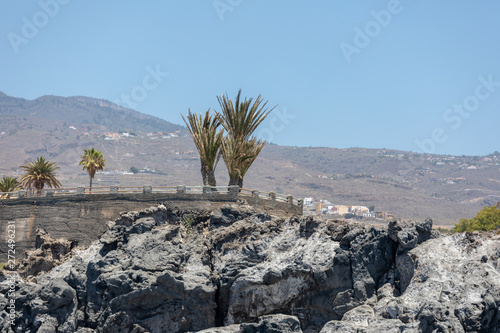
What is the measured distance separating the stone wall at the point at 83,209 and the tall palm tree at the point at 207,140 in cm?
392

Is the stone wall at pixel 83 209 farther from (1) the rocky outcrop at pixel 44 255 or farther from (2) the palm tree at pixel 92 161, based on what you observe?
(2) the palm tree at pixel 92 161

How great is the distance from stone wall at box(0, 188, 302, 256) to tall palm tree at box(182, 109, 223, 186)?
3.92 meters

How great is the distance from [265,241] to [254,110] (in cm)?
1318

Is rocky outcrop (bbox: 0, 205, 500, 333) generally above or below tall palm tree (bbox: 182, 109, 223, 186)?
below

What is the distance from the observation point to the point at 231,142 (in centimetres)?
5531

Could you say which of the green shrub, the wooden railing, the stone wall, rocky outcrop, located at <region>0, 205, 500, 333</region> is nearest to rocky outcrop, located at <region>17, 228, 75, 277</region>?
the stone wall

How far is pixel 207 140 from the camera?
181 ft

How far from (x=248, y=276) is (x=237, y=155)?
13032 millimetres

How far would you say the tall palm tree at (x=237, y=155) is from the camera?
5478 cm

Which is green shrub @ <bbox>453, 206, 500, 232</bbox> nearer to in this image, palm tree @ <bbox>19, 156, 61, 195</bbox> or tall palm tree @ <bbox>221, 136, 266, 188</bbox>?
tall palm tree @ <bbox>221, 136, 266, 188</bbox>

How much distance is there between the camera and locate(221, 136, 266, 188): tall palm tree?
180ft

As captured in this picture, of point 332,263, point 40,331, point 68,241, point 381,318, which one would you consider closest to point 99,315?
point 40,331

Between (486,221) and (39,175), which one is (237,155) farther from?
(486,221)

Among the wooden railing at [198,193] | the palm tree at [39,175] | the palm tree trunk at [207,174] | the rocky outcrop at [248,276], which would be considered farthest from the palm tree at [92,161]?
the rocky outcrop at [248,276]
